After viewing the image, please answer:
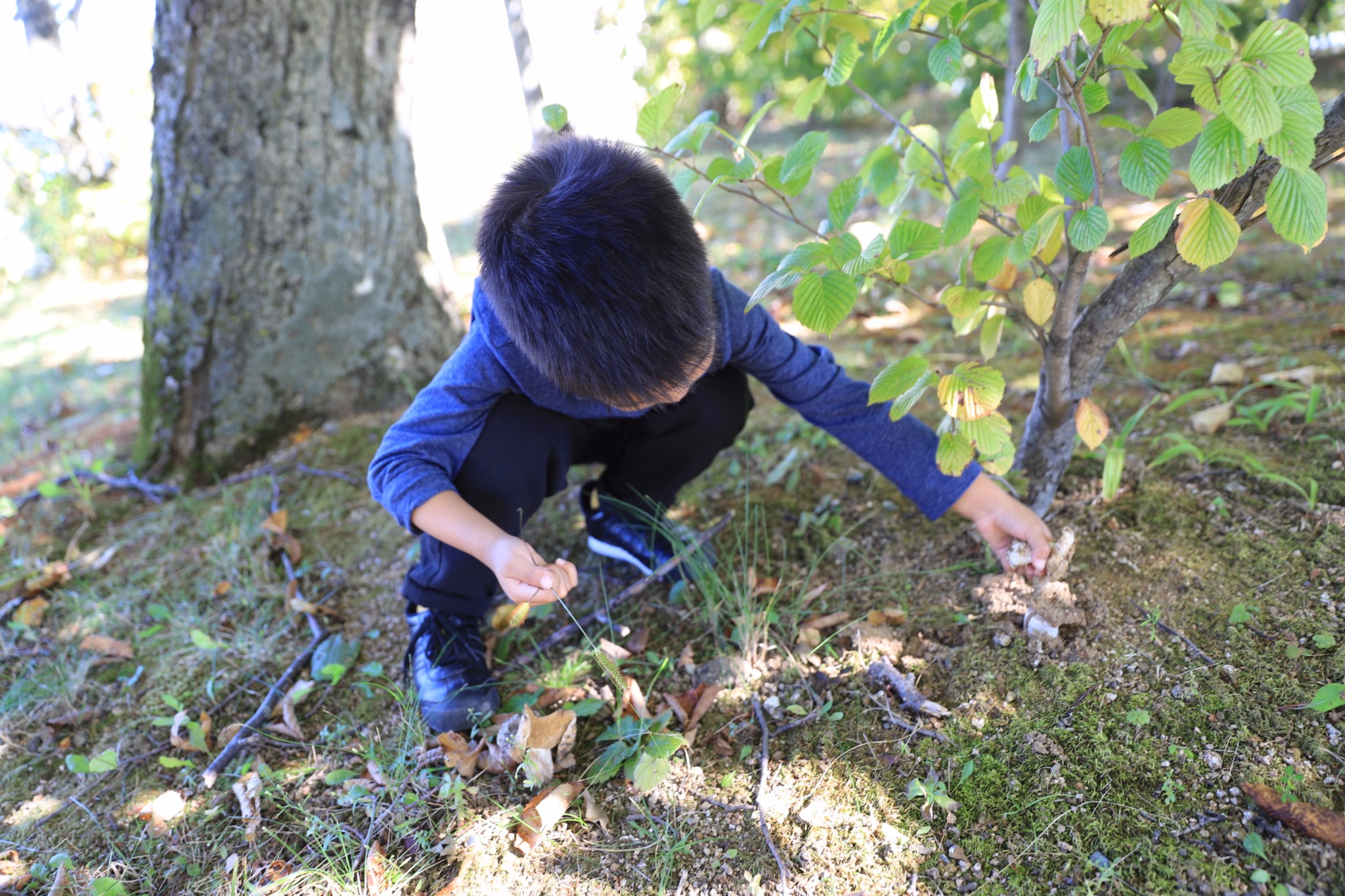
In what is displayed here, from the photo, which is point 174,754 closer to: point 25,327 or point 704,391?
point 704,391

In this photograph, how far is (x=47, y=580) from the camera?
2.13 m

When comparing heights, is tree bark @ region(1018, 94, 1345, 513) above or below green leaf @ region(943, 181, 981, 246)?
below

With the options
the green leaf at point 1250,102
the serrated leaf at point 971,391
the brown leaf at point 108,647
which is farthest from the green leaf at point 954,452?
the brown leaf at point 108,647

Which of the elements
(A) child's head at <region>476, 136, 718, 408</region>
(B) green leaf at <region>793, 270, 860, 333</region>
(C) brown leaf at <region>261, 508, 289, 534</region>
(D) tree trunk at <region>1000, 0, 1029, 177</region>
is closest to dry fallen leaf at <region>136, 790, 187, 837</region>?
(C) brown leaf at <region>261, 508, 289, 534</region>

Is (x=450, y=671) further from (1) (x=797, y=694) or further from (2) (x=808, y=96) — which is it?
(2) (x=808, y=96)

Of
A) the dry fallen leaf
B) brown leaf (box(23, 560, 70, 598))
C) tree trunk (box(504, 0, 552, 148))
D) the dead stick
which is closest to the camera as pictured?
the dry fallen leaf

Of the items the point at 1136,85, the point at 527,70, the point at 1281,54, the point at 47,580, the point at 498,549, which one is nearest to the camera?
the point at 1281,54

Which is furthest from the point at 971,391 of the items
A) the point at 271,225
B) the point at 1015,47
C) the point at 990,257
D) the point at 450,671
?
the point at 1015,47

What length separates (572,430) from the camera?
1701 millimetres

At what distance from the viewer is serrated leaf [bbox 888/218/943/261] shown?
129 cm

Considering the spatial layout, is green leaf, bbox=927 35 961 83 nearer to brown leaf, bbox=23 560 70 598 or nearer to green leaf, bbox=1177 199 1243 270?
green leaf, bbox=1177 199 1243 270

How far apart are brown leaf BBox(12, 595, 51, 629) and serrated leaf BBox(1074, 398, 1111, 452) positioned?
2601mm

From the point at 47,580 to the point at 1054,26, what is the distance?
270 cm

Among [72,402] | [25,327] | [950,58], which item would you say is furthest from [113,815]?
[25,327]
